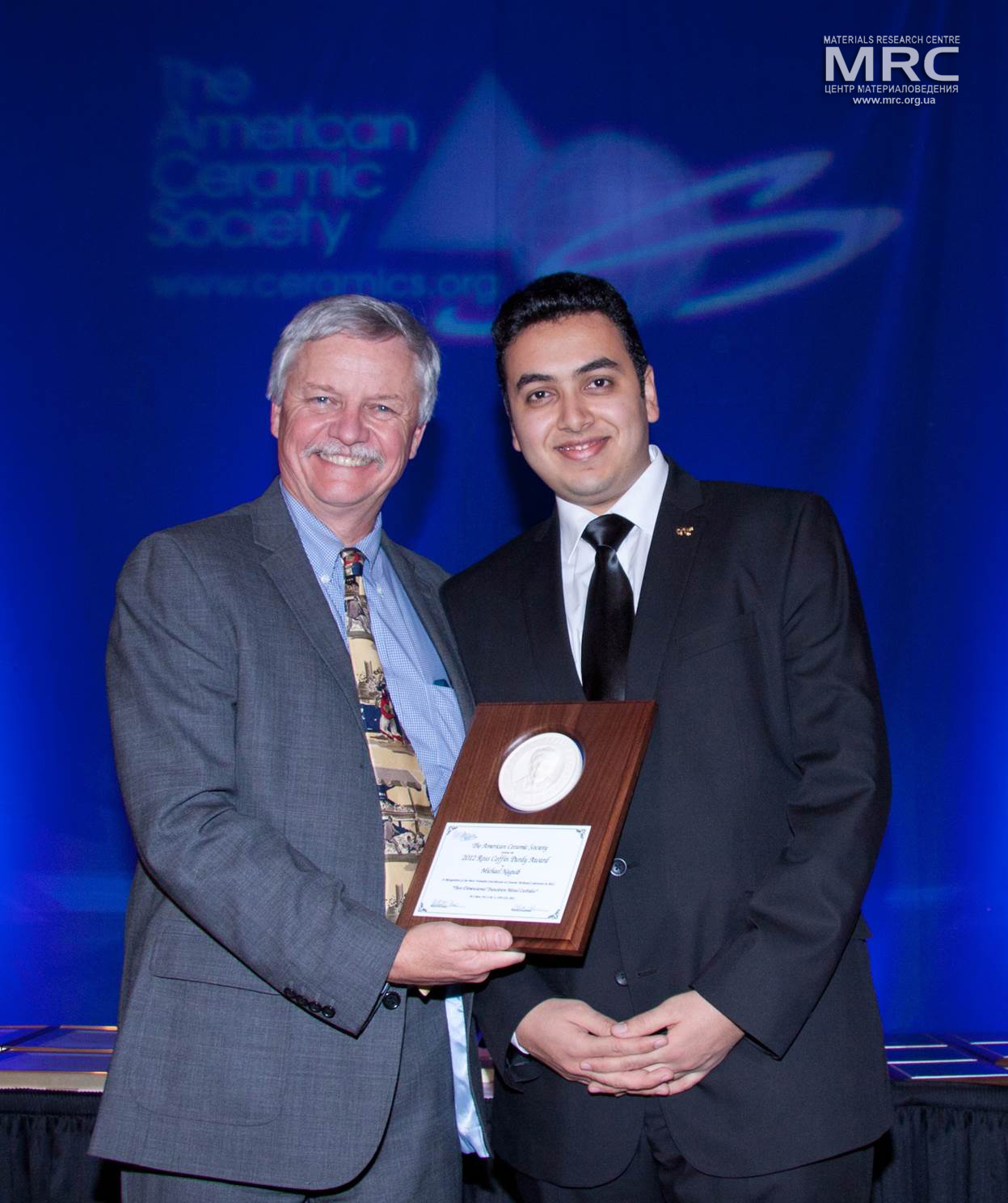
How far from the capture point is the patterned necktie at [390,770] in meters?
1.97

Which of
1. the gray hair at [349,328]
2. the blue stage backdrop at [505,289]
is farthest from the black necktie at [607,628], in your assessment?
the blue stage backdrop at [505,289]

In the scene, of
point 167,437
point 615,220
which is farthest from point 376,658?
point 615,220

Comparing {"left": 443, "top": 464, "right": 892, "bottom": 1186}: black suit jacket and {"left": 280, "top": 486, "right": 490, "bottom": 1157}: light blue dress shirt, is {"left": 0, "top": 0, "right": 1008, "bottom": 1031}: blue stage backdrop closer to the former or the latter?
{"left": 280, "top": 486, "right": 490, "bottom": 1157}: light blue dress shirt

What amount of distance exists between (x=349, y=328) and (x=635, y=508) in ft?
2.11

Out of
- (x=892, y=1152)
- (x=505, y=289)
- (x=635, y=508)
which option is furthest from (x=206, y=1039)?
(x=505, y=289)

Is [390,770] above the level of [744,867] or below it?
above

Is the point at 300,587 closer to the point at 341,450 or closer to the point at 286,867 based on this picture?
the point at 341,450

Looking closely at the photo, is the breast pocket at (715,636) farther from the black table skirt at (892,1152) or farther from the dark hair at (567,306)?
the black table skirt at (892,1152)

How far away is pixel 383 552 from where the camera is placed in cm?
246

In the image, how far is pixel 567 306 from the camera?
2283 mm

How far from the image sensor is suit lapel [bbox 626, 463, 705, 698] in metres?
1.98

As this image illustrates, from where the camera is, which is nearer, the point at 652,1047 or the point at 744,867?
the point at 652,1047

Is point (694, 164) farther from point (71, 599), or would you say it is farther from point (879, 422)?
point (71, 599)
